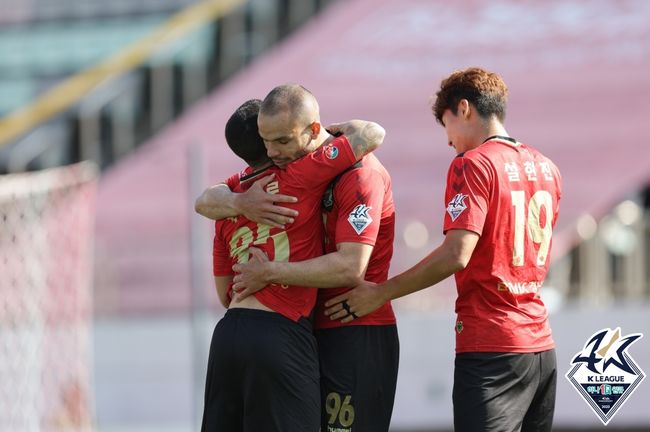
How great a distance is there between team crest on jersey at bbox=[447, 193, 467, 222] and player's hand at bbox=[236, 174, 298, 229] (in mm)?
547

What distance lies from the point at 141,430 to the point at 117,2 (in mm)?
8622

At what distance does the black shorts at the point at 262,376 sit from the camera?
3.96 metres

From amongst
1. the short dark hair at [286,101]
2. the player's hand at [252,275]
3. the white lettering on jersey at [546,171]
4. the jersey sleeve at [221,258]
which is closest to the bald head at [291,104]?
the short dark hair at [286,101]

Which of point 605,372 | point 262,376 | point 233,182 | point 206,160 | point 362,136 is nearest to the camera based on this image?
point 262,376

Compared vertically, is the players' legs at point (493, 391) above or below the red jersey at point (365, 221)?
below

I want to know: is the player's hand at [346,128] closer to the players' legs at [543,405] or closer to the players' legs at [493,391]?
the players' legs at [493,391]

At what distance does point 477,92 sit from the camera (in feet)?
13.6

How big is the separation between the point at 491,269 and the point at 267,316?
81 cm

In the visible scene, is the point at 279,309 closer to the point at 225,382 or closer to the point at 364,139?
the point at 225,382

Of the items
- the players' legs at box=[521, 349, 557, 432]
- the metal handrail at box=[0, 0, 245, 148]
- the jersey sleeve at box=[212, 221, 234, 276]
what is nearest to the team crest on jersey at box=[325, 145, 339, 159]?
the jersey sleeve at box=[212, 221, 234, 276]

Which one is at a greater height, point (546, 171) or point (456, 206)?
point (546, 171)

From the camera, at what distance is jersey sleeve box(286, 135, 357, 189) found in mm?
4078

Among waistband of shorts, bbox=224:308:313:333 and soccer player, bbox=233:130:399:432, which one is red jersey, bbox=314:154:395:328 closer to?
soccer player, bbox=233:130:399:432

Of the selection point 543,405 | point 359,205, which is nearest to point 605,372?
point 543,405
